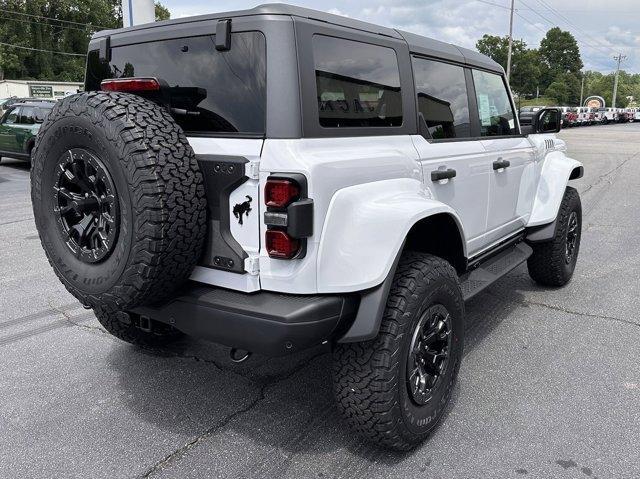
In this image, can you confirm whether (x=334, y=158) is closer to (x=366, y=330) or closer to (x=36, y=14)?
(x=366, y=330)

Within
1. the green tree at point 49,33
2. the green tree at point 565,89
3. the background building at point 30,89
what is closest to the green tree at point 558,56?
the green tree at point 565,89

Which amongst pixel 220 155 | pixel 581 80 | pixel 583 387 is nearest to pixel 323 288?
pixel 220 155

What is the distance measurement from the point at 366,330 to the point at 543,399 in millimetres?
1408

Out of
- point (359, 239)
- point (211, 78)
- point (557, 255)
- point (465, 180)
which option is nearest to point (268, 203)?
point (359, 239)

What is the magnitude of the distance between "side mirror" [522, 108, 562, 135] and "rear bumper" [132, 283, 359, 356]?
2890 mm

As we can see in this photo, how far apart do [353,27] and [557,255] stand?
10.1ft

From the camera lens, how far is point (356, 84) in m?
2.67

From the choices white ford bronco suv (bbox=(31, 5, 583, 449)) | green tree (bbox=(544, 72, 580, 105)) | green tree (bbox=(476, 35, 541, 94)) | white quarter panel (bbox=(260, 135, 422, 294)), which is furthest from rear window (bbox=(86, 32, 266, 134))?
green tree (bbox=(544, 72, 580, 105))

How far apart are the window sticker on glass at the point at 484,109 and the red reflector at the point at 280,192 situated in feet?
7.14

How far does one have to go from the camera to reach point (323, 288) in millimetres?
2328

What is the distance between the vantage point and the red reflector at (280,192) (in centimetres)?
223

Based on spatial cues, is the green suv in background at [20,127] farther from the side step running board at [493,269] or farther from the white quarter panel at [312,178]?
the white quarter panel at [312,178]

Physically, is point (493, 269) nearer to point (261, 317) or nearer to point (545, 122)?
point (545, 122)

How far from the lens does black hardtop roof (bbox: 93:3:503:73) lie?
2400 mm
